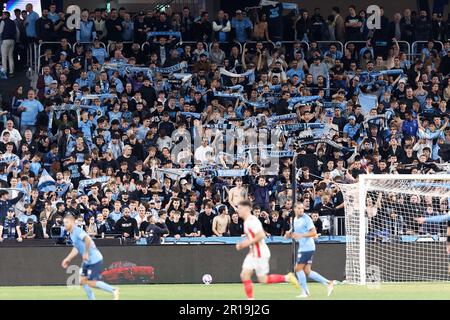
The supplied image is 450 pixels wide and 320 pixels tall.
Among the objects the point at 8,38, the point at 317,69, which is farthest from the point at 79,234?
the point at 317,69

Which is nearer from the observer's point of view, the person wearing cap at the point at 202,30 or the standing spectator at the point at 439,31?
the person wearing cap at the point at 202,30

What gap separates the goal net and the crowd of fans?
0.47 metres

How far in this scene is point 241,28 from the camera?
35.1 meters

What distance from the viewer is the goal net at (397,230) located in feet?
89.5

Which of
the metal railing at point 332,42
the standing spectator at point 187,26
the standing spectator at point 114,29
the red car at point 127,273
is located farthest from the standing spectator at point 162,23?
the red car at point 127,273

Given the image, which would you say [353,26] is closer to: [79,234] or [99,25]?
[99,25]

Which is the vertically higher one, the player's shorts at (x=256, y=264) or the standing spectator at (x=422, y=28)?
the standing spectator at (x=422, y=28)

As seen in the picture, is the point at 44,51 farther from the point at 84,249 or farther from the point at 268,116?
the point at 84,249

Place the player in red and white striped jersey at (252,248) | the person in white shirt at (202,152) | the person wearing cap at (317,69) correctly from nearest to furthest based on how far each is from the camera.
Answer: the player in red and white striped jersey at (252,248) < the person in white shirt at (202,152) < the person wearing cap at (317,69)

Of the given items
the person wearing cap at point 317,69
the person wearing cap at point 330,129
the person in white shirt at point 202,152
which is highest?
the person wearing cap at point 317,69

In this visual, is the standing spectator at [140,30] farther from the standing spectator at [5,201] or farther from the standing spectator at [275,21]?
the standing spectator at [5,201]

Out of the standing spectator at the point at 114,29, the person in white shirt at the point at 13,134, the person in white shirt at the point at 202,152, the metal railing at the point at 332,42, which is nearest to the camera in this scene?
the person in white shirt at the point at 202,152

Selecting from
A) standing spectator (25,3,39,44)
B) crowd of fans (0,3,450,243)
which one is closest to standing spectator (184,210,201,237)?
crowd of fans (0,3,450,243)

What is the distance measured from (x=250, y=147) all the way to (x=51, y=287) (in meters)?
6.85
